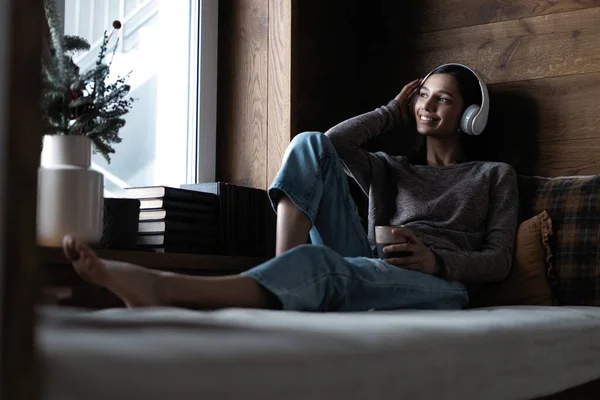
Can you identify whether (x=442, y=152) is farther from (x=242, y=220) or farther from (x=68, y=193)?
(x=68, y=193)

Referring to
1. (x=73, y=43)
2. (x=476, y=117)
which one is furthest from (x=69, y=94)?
(x=476, y=117)

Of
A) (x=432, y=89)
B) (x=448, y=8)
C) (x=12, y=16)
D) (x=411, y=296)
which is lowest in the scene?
(x=411, y=296)

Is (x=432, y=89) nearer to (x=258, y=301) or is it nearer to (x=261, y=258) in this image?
(x=261, y=258)

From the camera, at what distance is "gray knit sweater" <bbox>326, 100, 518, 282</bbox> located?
6.41ft

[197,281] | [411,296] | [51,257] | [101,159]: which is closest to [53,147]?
[51,257]

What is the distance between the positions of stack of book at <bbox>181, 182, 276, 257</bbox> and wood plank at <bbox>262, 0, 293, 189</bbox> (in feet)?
0.30

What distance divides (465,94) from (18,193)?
6.06 ft

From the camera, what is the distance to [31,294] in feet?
1.75

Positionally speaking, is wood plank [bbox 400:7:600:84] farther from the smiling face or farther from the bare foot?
the bare foot

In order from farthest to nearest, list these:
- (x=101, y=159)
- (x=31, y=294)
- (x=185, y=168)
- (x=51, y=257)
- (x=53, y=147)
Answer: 1. (x=185, y=168)
2. (x=101, y=159)
3. (x=53, y=147)
4. (x=51, y=257)
5. (x=31, y=294)

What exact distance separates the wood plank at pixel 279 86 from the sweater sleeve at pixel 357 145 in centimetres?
31

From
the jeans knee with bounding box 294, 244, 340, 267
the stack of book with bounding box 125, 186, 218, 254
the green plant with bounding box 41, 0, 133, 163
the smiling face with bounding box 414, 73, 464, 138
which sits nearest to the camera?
the jeans knee with bounding box 294, 244, 340, 267

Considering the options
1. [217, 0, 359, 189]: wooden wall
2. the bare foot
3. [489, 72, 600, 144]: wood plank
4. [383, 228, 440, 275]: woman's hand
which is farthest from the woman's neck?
the bare foot

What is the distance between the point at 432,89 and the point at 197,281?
122cm
